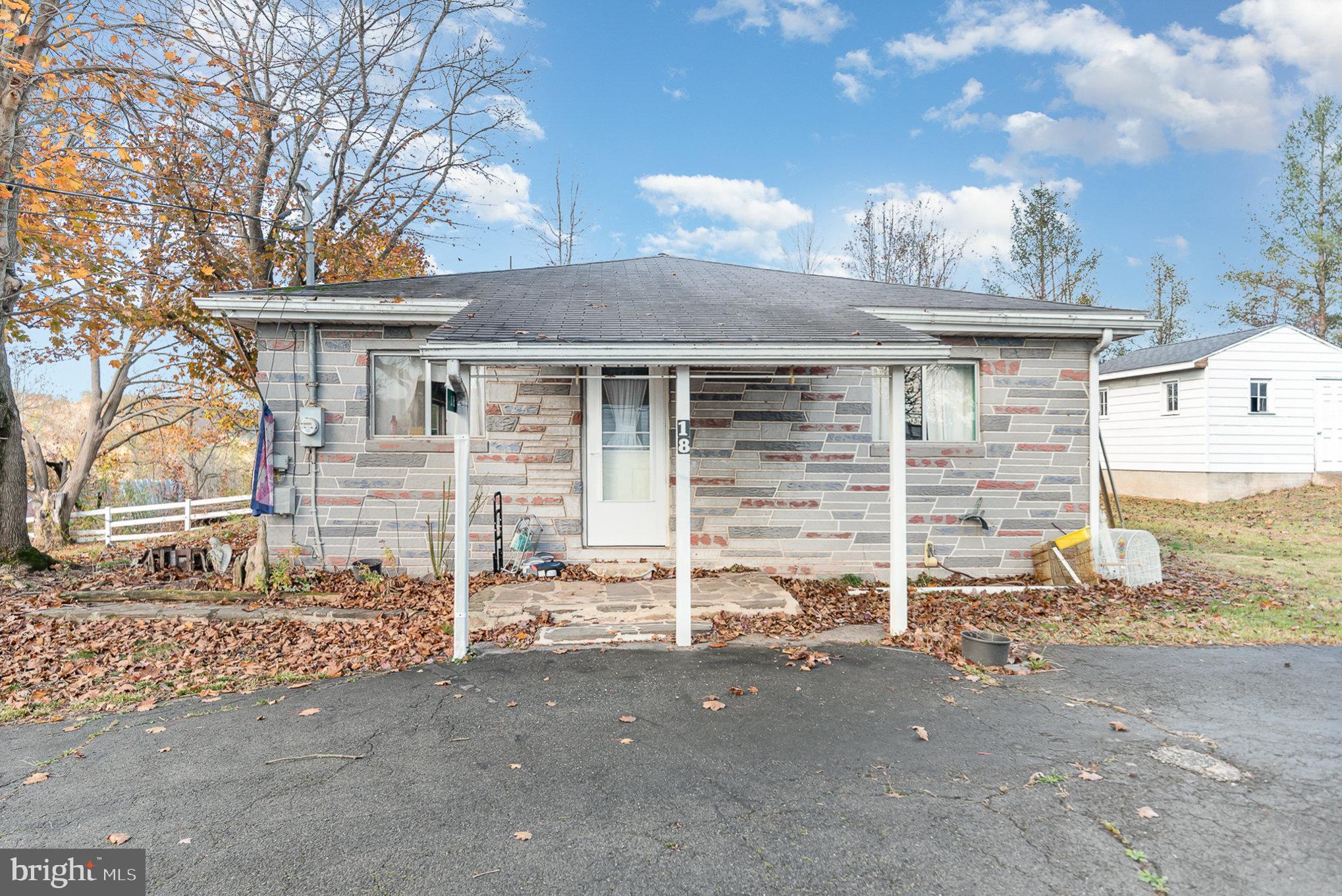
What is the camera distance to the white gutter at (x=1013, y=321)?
6.81 m

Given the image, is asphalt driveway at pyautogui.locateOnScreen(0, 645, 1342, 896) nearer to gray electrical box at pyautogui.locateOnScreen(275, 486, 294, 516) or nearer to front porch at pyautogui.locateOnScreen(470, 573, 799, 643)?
front porch at pyautogui.locateOnScreen(470, 573, 799, 643)

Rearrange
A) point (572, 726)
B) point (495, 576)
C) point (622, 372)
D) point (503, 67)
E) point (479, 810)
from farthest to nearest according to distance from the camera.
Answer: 1. point (503, 67)
2. point (622, 372)
3. point (495, 576)
4. point (572, 726)
5. point (479, 810)

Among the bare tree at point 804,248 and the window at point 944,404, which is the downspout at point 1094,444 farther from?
the bare tree at point 804,248

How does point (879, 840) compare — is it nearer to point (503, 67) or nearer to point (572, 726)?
point (572, 726)

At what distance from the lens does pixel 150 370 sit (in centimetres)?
1165

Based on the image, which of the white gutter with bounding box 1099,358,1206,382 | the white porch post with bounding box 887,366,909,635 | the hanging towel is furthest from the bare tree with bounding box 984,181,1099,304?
the hanging towel

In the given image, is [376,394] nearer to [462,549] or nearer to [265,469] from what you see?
[265,469]

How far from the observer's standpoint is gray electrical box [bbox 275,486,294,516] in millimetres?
6723

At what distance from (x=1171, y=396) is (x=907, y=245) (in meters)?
8.92

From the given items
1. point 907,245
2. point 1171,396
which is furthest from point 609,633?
point 907,245

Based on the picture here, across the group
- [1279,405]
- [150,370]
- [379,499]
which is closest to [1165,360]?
[1279,405]

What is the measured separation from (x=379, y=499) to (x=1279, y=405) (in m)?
19.9

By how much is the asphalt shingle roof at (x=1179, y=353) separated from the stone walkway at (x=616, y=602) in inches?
584

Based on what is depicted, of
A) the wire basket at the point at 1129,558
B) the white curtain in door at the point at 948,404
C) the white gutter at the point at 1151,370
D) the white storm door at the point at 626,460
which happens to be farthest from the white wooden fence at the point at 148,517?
the white gutter at the point at 1151,370
